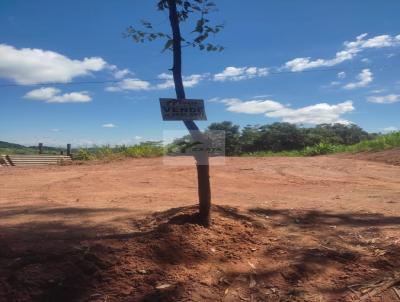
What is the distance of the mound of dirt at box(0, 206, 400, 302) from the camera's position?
10.7ft

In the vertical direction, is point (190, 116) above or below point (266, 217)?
above

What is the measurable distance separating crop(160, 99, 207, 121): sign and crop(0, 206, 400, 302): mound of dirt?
1081 millimetres

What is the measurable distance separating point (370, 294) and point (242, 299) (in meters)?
1.00

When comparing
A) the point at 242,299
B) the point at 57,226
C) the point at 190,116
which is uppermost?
the point at 190,116

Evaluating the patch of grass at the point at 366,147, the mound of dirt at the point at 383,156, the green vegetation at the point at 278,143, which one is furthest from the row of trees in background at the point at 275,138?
the mound of dirt at the point at 383,156

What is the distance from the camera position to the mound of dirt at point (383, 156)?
49.8 feet

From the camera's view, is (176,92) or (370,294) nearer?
(370,294)

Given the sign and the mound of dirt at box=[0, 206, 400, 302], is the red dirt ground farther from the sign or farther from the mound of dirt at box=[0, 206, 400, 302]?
the sign

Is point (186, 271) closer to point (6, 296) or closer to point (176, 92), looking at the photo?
point (6, 296)

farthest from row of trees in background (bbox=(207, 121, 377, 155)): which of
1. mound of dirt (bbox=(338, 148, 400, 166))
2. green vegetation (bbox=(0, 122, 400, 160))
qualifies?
mound of dirt (bbox=(338, 148, 400, 166))

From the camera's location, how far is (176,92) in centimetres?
436

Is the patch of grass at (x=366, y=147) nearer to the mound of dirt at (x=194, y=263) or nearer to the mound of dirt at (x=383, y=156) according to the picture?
the mound of dirt at (x=383, y=156)

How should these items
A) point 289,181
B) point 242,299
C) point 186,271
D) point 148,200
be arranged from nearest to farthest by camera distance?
1. point 242,299
2. point 186,271
3. point 148,200
4. point 289,181

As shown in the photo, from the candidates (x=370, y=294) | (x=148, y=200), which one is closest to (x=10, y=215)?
(x=148, y=200)
